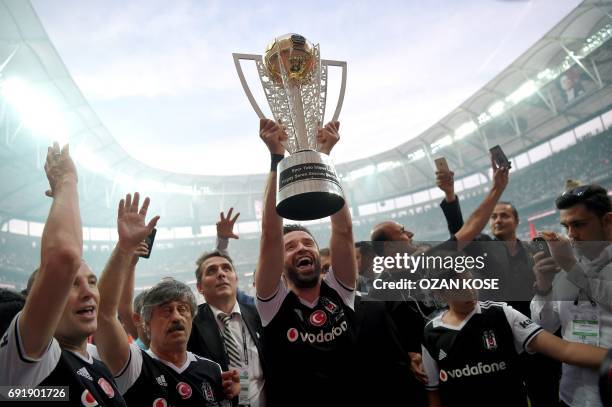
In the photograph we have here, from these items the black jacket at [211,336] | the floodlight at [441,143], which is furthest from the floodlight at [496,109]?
the black jacket at [211,336]

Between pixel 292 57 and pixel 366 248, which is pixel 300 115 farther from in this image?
pixel 366 248

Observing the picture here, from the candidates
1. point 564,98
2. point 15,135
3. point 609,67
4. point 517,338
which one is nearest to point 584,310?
point 517,338

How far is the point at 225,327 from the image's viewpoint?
264cm

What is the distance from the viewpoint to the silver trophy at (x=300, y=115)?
184cm

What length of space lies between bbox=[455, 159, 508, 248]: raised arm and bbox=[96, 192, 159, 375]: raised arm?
82.8 inches

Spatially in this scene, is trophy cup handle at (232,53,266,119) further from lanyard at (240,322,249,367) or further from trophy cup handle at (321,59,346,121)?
lanyard at (240,322,249,367)

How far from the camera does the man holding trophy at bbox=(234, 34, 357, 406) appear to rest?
1.80 metres

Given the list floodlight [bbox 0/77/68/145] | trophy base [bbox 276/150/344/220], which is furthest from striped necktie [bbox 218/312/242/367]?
floodlight [bbox 0/77/68/145]

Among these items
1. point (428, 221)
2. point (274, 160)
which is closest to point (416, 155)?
point (428, 221)

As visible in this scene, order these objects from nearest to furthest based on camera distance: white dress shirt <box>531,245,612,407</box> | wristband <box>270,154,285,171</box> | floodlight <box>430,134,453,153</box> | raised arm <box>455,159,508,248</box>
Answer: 1. white dress shirt <box>531,245,612,407</box>
2. wristband <box>270,154,285,171</box>
3. raised arm <box>455,159,508,248</box>
4. floodlight <box>430,134,453,153</box>

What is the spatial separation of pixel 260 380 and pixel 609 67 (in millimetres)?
24626

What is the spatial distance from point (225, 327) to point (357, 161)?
99.7 ft

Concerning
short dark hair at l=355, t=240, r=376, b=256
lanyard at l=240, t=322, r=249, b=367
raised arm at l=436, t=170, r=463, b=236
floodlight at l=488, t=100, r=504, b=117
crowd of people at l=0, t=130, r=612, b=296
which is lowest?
lanyard at l=240, t=322, r=249, b=367

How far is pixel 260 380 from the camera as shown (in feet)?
7.43
